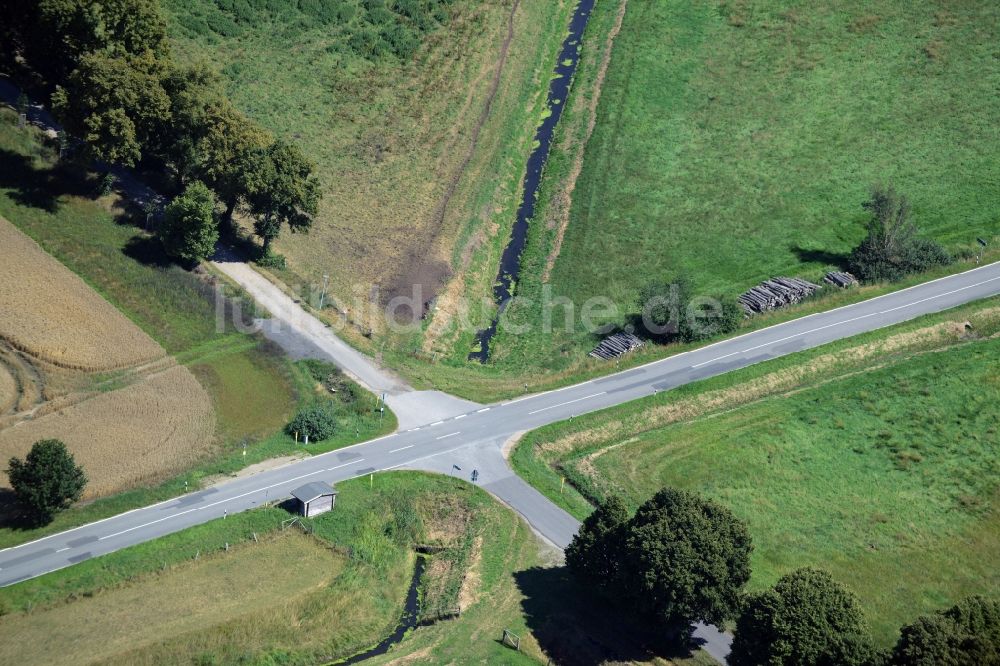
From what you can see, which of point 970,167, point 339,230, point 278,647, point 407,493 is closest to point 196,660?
point 278,647

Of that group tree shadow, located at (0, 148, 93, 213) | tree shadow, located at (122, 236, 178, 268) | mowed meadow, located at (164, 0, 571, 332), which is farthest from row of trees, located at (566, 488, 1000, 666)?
tree shadow, located at (0, 148, 93, 213)

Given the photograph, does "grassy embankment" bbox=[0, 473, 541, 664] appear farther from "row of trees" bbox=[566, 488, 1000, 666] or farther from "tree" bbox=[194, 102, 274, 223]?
"tree" bbox=[194, 102, 274, 223]

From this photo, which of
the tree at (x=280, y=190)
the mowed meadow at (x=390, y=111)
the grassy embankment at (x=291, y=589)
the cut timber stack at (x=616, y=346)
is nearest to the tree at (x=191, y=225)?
the tree at (x=280, y=190)

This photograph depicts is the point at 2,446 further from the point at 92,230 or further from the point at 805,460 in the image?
the point at 805,460

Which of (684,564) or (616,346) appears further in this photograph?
(616,346)

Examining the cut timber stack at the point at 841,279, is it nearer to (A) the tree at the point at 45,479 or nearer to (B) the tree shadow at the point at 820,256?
(B) the tree shadow at the point at 820,256

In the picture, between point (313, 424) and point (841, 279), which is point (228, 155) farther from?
point (841, 279)

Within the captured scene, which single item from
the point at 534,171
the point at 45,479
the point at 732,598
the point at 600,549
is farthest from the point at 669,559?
the point at 534,171
